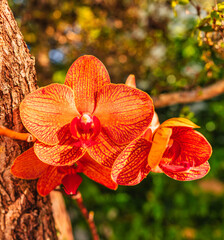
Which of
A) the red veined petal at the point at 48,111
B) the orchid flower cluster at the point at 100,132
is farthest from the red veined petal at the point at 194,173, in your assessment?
the red veined petal at the point at 48,111

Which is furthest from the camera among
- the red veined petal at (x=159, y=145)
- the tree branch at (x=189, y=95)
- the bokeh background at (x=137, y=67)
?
the bokeh background at (x=137, y=67)

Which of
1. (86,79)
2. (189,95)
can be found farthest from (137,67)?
(86,79)

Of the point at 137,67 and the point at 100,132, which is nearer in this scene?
the point at 100,132

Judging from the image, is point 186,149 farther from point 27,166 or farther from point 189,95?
point 189,95

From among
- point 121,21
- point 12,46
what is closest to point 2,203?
point 12,46

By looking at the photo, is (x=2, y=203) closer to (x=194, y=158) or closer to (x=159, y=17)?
(x=194, y=158)

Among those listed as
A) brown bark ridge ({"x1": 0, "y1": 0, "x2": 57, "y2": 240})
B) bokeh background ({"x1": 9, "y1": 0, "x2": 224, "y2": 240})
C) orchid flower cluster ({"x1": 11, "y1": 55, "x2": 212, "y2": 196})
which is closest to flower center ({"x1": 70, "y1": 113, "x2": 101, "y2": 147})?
orchid flower cluster ({"x1": 11, "y1": 55, "x2": 212, "y2": 196})

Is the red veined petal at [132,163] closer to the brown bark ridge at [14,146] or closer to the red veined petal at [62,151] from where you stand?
the red veined petal at [62,151]
